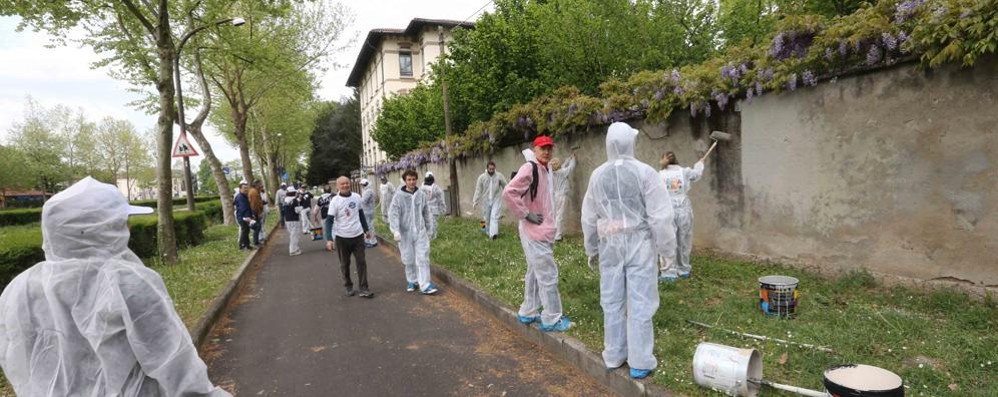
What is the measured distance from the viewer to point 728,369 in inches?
131

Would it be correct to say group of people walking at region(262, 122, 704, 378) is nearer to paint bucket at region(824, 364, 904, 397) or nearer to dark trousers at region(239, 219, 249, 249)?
paint bucket at region(824, 364, 904, 397)

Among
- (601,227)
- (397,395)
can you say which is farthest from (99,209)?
(601,227)

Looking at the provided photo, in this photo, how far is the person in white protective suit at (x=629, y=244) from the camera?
3758 millimetres

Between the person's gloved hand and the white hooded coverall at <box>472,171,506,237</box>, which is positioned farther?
the white hooded coverall at <box>472,171,506,237</box>

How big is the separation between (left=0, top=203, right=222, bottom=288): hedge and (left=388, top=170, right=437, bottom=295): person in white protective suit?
11.4ft

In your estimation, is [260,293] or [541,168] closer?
[541,168]

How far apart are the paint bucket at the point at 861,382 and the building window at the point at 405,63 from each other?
36.3 meters

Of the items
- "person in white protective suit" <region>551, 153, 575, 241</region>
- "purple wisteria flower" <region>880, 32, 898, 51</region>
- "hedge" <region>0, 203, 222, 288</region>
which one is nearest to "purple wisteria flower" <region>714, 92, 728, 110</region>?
"purple wisteria flower" <region>880, 32, 898, 51</region>

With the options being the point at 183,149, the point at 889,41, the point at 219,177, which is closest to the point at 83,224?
the point at 889,41

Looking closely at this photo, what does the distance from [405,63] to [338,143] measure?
18.1 meters

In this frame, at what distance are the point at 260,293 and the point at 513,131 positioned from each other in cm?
715

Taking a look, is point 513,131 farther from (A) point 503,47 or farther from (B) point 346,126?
(B) point 346,126

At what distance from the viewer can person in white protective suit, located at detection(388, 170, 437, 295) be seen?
7.60 metres

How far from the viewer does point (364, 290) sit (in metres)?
7.66
